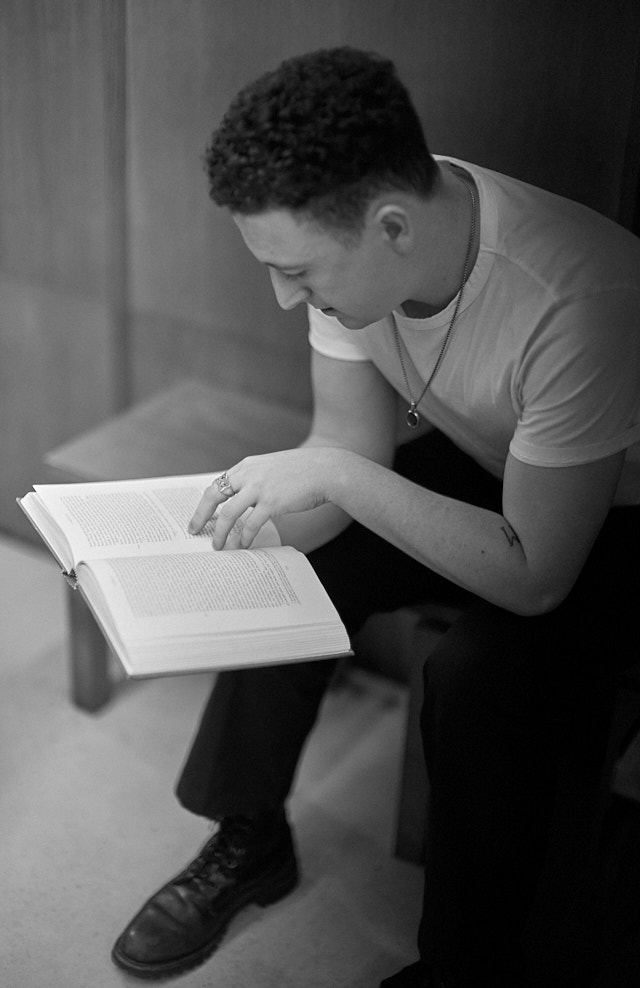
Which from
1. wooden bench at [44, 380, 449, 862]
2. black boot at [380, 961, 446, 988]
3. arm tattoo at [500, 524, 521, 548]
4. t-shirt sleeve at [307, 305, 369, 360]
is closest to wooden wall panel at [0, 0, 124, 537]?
wooden bench at [44, 380, 449, 862]

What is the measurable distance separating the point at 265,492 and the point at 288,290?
0.20 meters

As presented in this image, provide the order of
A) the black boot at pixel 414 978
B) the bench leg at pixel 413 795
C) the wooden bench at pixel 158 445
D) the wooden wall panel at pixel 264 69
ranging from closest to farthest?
the black boot at pixel 414 978 < the wooden wall panel at pixel 264 69 < the bench leg at pixel 413 795 < the wooden bench at pixel 158 445

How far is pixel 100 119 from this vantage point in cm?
163

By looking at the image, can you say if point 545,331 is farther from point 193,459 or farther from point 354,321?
point 193,459

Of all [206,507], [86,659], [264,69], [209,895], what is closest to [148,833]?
[209,895]

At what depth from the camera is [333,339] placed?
1280mm

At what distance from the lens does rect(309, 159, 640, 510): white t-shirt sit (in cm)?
101

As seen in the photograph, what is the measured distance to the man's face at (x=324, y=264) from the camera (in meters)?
0.99

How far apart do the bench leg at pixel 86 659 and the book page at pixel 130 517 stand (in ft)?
1.44

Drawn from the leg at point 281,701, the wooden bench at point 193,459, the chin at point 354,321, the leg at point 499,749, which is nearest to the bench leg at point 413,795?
the wooden bench at point 193,459

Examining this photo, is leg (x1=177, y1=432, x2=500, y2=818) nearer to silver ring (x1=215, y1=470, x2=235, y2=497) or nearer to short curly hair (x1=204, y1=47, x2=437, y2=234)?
silver ring (x1=215, y1=470, x2=235, y2=497)

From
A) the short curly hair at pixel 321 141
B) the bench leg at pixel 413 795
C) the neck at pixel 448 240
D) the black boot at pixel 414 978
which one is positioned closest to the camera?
the short curly hair at pixel 321 141

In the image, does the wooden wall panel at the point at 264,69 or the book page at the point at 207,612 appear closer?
the book page at the point at 207,612

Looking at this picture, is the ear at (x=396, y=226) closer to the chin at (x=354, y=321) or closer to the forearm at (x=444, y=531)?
the chin at (x=354, y=321)
